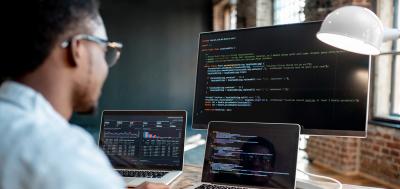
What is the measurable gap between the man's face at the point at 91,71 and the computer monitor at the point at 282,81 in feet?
2.30

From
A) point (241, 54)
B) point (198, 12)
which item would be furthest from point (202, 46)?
point (198, 12)

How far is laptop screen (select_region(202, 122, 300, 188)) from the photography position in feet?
4.01

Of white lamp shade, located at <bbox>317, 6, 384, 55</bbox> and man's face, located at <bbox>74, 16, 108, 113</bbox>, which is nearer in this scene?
man's face, located at <bbox>74, 16, 108, 113</bbox>

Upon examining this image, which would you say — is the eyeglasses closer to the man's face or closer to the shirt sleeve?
the man's face

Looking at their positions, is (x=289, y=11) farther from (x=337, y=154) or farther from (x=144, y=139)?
(x=144, y=139)

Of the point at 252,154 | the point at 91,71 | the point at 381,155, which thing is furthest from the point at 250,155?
the point at 381,155

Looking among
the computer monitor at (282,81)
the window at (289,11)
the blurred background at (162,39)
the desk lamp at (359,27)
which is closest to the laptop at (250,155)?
the computer monitor at (282,81)

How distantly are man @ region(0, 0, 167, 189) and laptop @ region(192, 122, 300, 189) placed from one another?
592mm

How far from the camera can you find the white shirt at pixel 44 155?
0.54 m

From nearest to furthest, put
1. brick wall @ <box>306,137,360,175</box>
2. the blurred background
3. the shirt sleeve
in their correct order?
the shirt sleeve → brick wall @ <box>306,137,360,175</box> → the blurred background

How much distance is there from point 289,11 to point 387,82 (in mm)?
1883

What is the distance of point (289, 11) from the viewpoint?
205 inches

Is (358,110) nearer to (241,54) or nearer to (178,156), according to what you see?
(241,54)

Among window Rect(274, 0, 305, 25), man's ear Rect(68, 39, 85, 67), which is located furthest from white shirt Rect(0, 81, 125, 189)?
window Rect(274, 0, 305, 25)
